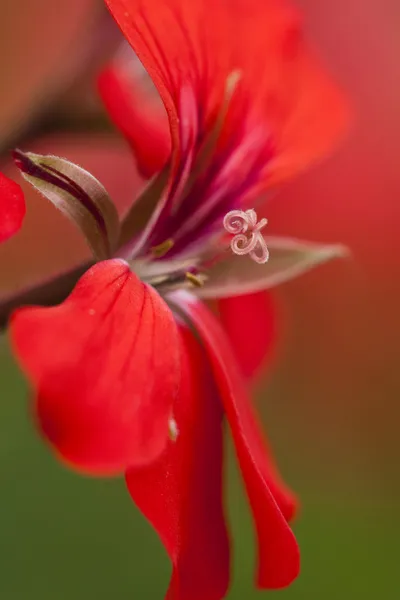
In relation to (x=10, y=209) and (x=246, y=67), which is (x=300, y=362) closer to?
(x=246, y=67)

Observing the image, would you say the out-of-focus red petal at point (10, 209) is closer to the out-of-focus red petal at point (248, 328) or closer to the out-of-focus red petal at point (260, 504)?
the out-of-focus red petal at point (260, 504)

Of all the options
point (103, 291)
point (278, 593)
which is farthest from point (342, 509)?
point (103, 291)

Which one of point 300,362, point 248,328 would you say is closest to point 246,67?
point 248,328

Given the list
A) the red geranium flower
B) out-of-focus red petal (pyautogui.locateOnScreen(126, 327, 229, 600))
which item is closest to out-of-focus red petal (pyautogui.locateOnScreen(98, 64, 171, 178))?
the red geranium flower

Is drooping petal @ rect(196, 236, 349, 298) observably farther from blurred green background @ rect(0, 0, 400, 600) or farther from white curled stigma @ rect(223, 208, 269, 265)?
blurred green background @ rect(0, 0, 400, 600)

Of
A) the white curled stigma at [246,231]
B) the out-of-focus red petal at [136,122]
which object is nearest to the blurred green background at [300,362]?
the out-of-focus red petal at [136,122]

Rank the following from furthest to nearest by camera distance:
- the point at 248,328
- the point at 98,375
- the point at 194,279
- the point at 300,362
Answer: the point at 300,362 < the point at 248,328 < the point at 194,279 < the point at 98,375
